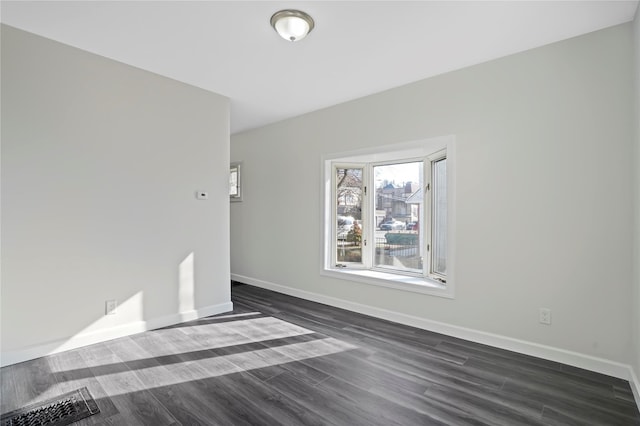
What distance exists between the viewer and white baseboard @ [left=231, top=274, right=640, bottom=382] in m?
2.43

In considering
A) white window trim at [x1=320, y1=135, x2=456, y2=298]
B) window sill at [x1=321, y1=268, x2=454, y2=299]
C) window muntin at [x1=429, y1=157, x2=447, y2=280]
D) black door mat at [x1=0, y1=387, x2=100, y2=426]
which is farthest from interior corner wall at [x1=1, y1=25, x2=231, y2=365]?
window muntin at [x1=429, y1=157, x2=447, y2=280]

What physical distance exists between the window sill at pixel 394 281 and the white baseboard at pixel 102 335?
1.49 metres

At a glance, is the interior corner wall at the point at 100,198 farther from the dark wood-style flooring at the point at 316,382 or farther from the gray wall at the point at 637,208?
the gray wall at the point at 637,208

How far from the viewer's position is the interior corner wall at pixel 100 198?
2.56 metres

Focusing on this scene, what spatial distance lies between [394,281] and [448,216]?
946 millimetres

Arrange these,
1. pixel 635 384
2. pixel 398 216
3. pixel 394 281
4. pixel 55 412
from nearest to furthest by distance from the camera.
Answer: pixel 55 412 < pixel 635 384 < pixel 394 281 < pixel 398 216

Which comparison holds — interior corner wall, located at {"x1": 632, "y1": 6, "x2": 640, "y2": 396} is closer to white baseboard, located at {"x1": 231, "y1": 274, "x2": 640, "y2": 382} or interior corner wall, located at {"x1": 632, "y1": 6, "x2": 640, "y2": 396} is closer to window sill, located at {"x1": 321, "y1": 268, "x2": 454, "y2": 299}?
white baseboard, located at {"x1": 231, "y1": 274, "x2": 640, "y2": 382}

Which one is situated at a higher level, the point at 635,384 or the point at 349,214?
the point at 349,214

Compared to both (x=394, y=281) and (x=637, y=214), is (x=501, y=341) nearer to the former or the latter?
(x=394, y=281)

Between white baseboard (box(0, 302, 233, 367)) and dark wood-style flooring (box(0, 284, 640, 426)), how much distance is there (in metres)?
0.07

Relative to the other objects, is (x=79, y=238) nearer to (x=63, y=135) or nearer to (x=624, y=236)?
(x=63, y=135)

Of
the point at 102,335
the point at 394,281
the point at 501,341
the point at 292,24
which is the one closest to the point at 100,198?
the point at 102,335

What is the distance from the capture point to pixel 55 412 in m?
1.94

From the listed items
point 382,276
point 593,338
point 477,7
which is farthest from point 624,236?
point 382,276
